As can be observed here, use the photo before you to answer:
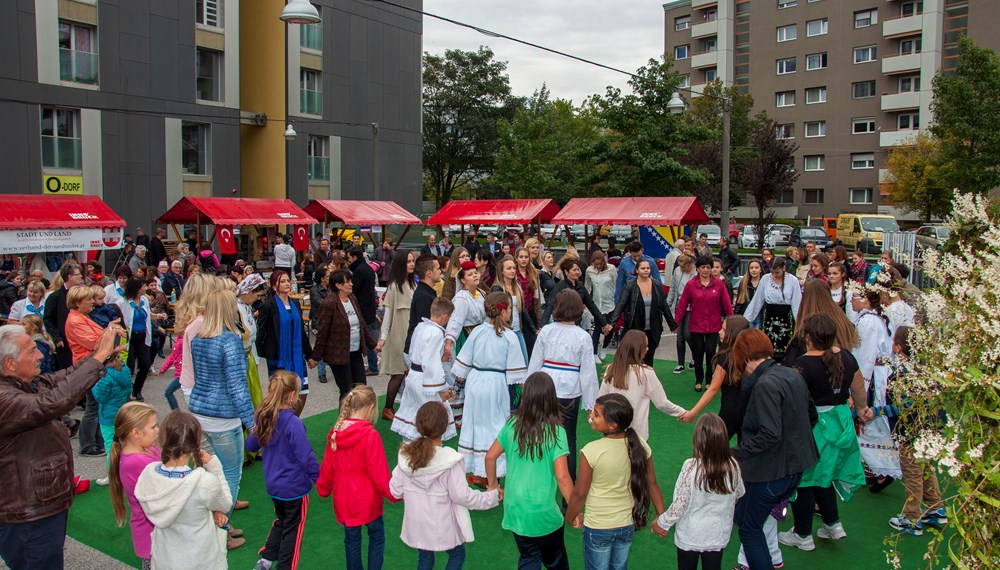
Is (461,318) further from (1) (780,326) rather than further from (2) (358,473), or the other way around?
(1) (780,326)

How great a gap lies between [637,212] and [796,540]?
15938 millimetres

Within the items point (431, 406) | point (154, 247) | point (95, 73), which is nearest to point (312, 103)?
point (95, 73)

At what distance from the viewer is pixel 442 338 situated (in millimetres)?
6453

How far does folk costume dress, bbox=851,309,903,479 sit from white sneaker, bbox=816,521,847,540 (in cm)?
70

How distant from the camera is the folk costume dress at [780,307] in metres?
9.25

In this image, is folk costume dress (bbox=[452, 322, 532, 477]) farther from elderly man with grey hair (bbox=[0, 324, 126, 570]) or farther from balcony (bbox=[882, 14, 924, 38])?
balcony (bbox=[882, 14, 924, 38])

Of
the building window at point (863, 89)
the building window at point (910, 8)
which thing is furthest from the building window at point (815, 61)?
the building window at point (910, 8)

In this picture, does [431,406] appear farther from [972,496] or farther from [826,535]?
[826,535]

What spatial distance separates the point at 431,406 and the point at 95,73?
24.5 meters

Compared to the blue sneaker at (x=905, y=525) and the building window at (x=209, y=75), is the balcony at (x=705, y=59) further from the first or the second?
the blue sneaker at (x=905, y=525)

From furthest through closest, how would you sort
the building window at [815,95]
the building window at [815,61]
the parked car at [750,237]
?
the building window at [815,95] < the building window at [815,61] < the parked car at [750,237]

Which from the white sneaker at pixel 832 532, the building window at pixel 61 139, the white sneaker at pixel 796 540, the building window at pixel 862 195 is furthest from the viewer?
the building window at pixel 862 195

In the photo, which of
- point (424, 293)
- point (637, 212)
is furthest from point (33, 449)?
point (637, 212)

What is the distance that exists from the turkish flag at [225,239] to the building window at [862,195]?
45.6m
